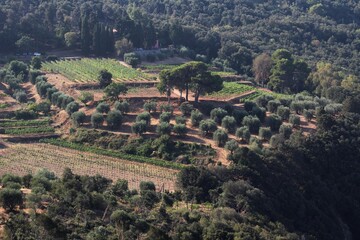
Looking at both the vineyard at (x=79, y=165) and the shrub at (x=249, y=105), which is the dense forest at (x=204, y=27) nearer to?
the shrub at (x=249, y=105)

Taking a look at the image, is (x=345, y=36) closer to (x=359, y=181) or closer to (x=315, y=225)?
(x=359, y=181)

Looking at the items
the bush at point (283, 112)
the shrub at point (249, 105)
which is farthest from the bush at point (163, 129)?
the bush at point (283, 112)

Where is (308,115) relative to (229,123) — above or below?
below

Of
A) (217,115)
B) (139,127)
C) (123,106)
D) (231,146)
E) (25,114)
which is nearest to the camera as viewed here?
(231,146)

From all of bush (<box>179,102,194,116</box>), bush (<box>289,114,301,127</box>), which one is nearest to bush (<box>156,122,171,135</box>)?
bush (<box>179,102,194,116</box>)

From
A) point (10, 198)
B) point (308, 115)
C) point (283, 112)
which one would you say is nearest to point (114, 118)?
point (283, 112)

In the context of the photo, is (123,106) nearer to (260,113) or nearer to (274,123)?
(260,113)
